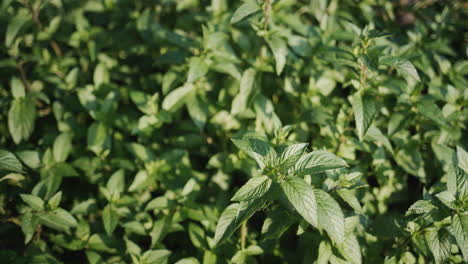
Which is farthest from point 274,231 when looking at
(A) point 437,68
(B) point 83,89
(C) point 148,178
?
(A) point 437,68

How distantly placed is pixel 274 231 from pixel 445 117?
4.82 ft

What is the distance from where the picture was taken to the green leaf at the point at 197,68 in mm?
2223

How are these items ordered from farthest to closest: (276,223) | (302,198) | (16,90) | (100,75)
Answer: (100,75), (16,90), (276,223), (302,198)

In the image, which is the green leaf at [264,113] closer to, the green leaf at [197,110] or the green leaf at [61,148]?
the green leaf at [197,110]

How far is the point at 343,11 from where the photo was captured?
10.5ft

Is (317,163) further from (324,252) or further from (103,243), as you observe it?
(103,243)

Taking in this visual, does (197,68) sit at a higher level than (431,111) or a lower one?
higher

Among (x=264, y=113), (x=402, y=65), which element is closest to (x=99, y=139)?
(x=264, y=113)

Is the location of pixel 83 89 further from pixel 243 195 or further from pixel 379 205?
pixel 379 205

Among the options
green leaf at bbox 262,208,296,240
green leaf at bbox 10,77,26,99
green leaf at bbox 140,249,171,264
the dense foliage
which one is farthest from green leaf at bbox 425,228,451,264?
green leaf at bbox 10,77,26,99

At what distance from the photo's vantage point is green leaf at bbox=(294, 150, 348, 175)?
147 cm

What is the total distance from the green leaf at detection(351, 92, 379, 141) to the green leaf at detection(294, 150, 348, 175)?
414 mm

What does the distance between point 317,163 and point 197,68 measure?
1.12 m

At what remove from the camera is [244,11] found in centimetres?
195
